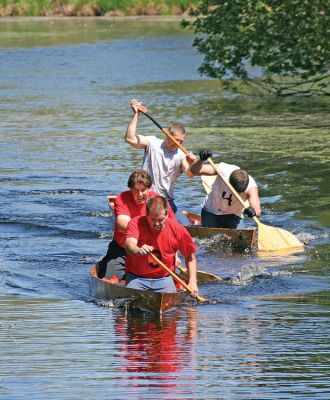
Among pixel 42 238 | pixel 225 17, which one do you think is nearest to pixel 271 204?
pixel 42 238

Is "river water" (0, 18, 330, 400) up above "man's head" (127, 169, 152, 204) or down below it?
below

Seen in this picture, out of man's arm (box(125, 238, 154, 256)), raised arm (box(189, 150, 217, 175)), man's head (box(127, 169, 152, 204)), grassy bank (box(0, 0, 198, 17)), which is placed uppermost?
man's head (box(127, 169, 152, 204))

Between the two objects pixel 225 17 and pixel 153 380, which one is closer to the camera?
pixel 153 380

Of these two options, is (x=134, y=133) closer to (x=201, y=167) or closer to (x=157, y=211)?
(x=201, y=167)

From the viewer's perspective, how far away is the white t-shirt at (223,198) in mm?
14766

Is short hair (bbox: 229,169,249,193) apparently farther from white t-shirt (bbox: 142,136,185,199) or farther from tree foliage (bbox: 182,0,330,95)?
tree foliage (bbox: 182,0,330,95)

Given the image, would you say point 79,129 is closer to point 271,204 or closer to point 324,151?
point 324,151

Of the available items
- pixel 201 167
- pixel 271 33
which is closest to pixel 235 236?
pixel 201 167

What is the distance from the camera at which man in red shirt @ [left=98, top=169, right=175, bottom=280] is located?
11422 millimetres

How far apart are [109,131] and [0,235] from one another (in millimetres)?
10306

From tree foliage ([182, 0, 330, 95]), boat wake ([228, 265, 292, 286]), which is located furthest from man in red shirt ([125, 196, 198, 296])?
tree foliage ([182, 0, 330, 95])

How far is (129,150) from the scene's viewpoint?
76.4 ft

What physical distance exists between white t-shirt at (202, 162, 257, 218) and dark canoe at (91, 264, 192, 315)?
3.55m

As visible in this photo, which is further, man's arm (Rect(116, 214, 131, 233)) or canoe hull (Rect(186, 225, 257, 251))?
canoe hull (Rect(186, 225, 257, 251))
